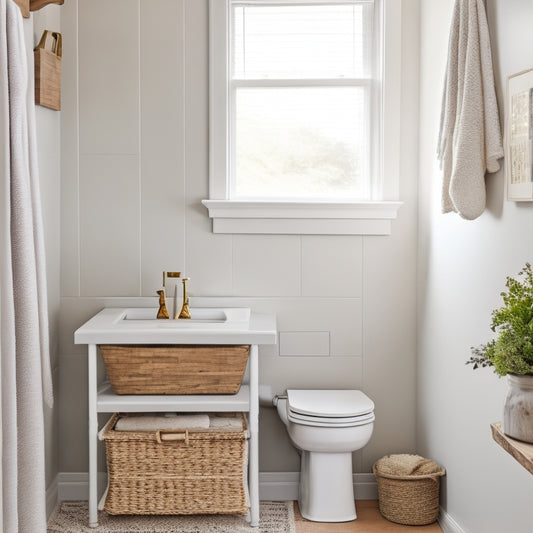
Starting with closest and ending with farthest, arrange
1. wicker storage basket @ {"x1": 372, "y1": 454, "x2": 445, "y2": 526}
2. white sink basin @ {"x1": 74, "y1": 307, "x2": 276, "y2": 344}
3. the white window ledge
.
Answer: white sink basin @ {"x1": 74, "y1": 307, "x2": 276, "y2": 344} → wicker storage basket @ {"x1": 372, "y1": 454, "x2": 445, "y2": 526} → the white window ledge

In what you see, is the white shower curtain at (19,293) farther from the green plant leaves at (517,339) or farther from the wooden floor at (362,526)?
the green plant leaves at (517,339)

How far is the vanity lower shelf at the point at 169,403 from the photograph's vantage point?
2.86 meters

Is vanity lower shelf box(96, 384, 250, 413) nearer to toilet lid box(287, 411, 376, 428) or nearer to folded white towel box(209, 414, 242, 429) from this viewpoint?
folded white towel box(209, 414, 242, 429)

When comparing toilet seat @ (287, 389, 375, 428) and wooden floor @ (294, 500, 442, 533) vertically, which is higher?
toilet seat @ (287, 389, 375, 428)

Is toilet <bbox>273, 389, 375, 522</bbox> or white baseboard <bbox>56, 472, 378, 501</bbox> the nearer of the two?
toilet <bbox>273, 389, 375, 522</bbox>

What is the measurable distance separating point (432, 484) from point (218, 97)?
190 centimetres

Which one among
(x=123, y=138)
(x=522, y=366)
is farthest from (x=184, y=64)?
(x=522, y=366)

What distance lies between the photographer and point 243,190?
3.45 meters

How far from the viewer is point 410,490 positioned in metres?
3.06

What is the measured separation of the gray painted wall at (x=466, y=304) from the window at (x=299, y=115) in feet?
0.87

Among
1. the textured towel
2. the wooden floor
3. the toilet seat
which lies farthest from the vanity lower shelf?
the textured towel

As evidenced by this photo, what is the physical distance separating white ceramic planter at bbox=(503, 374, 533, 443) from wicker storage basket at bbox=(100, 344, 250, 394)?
1303 millimetres

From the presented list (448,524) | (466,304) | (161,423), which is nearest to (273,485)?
(161,423)

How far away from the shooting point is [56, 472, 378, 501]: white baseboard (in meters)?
3.38
